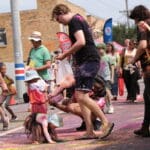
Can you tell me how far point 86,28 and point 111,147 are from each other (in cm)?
177

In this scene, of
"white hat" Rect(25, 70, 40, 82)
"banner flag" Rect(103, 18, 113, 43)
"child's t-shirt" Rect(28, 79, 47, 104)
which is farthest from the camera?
"banner flag" Rect(103, 18, 113, 43)

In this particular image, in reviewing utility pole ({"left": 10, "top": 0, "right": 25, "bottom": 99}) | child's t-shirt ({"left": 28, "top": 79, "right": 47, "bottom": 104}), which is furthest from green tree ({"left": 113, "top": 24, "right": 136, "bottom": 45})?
child's t-shirt ({"left": 28, "top": 79, "right": 47, "bottom": 104})

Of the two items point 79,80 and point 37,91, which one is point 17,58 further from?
point 79,80

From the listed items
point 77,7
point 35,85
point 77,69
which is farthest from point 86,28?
point 77,7

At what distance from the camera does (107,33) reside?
2989cm

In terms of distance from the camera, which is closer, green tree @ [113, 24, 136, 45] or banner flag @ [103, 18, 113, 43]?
banner flag @ [103, 18, 113, 43]

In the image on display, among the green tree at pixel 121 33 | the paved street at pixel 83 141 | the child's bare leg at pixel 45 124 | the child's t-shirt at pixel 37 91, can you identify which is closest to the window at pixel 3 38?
the green tree at pixel 121 33

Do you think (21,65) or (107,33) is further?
(107,33)

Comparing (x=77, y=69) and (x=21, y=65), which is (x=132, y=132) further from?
(x=21, y=65)

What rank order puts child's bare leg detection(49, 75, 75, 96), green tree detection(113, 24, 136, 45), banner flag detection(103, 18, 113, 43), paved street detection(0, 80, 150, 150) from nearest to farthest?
1. paved street detection(0, 80, 150, 150)
2. child's bare leg detection(49, 75, 75, 96)
3. banner flag detection(103, 18, 113, 43)
4. green tree detection(113, 24, 136, 45)

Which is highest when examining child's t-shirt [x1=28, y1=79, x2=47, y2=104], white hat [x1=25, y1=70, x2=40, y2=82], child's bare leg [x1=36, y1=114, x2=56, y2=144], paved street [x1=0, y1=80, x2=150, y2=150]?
white hat [x1=25, y1=70, x2=40, y2=82]

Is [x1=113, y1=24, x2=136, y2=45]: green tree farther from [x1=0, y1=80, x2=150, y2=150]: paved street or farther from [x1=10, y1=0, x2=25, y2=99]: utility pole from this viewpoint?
[x1=0, y1=80, x2=150, y2=150]: paved street

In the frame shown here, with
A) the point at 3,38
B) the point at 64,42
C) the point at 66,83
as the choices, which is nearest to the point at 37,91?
the point at 66,83

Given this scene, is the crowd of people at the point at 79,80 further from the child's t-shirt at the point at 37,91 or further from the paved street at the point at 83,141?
the paved street at the point at 83,141
